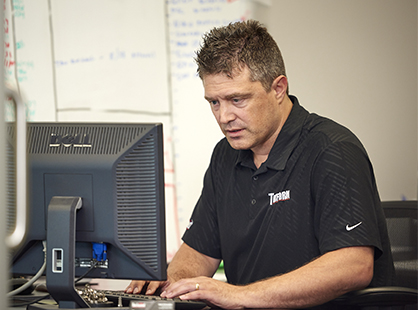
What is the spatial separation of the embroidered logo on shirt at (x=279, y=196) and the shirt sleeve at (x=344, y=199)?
0.08 m

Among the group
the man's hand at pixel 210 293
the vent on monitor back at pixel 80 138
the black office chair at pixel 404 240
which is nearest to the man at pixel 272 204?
the man's hand at pixel 210 293

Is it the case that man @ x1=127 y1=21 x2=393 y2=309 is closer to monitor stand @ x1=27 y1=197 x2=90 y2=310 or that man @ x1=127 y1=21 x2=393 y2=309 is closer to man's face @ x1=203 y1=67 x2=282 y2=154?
man's face @ x1=203 y1=67 x2=282 y2=154

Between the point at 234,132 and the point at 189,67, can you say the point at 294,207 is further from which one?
the point at 189,67

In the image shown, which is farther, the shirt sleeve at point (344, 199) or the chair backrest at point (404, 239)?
the chair backrest at point (404, 239)

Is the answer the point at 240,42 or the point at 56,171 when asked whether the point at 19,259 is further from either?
the point at 240,42

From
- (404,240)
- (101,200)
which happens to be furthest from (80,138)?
(404,240)

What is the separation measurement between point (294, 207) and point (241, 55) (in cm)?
49

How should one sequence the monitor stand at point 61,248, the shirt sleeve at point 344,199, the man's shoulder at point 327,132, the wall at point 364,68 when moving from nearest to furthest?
1. the monitor stand at point 61,248
2. the shirt sleeve at point 344,199
3. the man's shoulder at point 327,132
4. the wall at point 364,68

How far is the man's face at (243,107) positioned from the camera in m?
1.40

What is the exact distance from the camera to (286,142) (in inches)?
58.0

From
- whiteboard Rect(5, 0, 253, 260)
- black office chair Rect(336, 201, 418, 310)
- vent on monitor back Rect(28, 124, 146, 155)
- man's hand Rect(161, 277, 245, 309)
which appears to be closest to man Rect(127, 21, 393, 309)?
man's hand Rect(161, 277, 245, 309)

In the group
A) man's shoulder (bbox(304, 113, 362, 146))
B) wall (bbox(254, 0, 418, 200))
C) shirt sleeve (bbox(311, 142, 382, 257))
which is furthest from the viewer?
wall (bbox(254, 0, 418, 200))

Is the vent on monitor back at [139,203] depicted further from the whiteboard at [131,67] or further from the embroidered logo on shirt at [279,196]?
the whiteboard at [131,67]

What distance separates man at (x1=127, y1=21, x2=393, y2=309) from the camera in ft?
3.87
